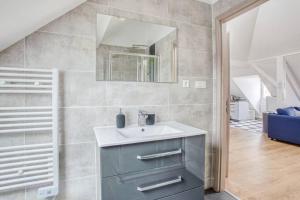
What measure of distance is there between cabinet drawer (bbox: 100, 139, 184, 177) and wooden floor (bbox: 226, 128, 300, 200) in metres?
1.27

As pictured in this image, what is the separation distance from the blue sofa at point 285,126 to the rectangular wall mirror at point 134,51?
136 inches

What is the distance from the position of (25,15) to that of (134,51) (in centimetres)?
94

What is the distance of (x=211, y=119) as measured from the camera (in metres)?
2.21

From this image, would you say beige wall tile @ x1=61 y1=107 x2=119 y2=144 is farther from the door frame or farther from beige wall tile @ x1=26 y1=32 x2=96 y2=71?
the door frame

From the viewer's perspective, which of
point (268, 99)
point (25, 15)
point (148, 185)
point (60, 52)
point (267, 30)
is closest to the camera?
point (25, 15)

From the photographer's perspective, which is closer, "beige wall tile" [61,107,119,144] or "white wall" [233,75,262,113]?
"beige wall tile" [61,107,119,144]

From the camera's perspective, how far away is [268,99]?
5445 mm

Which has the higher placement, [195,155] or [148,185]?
[195,155]

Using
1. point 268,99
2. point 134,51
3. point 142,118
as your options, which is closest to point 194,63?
point 134,51

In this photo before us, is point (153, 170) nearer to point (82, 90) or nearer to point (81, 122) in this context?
point (81, 122)

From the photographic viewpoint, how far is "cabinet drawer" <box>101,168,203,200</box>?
44.7 inches

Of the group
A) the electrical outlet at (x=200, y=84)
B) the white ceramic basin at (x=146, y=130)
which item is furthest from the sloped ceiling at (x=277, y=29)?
the white ceramic basin at (x=146, y=130)

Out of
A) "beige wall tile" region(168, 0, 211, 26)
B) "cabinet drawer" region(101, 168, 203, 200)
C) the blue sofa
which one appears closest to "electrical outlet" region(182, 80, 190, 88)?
"beige wall tile" region(168, 0, 211, 26)

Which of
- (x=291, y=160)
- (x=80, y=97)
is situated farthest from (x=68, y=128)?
(x=291, y=160)
